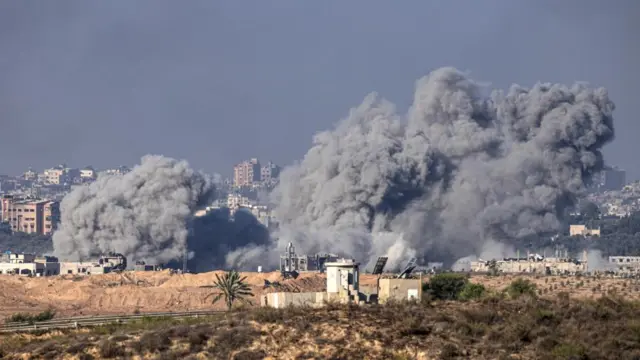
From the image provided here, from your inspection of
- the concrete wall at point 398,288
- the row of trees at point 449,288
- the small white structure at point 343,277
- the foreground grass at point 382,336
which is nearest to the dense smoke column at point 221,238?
the row of trees at point 449,288

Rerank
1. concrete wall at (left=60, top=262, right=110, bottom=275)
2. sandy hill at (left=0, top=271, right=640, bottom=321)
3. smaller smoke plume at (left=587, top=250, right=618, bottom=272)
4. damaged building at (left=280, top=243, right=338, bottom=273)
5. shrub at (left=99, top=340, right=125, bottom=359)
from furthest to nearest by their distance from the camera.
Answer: smaller smoke plume at (left=587, top=250, right=618, bottom=272) < concrete wall at (left=60, top=262, right=110, bottom=275) < damaged building at (left=280, top=243, right=338, bottom=273) < sandy hill at (left=0, top=271, right=640, bottom=321) < shrub at (left=99, top=340, right=125, bottom=359)

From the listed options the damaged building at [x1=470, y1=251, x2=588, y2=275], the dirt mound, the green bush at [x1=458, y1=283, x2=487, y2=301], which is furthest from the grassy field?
the damaged building at [x1=470, y1=251, x2=588, y2=275]

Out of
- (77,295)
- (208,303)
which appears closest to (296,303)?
(208,303)

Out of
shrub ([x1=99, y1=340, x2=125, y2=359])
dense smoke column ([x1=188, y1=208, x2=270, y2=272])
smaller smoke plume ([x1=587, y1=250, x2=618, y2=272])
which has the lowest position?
shrub ([x1=99, y1=340, x2=125, y2=359])

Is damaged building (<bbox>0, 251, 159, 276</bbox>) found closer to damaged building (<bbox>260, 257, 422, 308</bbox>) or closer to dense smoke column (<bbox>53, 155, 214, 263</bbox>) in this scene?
dense smoke column (<bbox>53, 155, 214, 263</bbox>)

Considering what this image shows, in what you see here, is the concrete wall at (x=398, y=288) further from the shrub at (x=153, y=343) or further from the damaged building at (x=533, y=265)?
the damaged building at (x=533, y=265)

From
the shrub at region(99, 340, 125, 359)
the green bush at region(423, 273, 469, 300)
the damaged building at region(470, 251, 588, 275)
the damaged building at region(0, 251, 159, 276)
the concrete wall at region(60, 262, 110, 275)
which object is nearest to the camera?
the shrub at region(99, 340, 125, 359)
